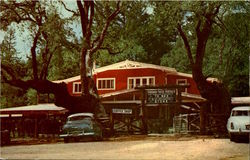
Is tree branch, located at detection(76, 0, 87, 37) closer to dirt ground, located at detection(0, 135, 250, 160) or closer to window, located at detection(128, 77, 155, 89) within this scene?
window, located at detection(128, 77, 155, 89)

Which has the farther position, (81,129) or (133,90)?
(133,90)

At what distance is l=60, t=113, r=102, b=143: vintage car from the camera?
57.3ft

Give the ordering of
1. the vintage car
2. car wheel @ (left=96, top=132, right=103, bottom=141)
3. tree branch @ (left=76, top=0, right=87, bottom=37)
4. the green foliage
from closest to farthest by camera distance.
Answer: the vintage car < car wheel @ (left=96, top=132, right=103, bottom=141) < tree branch @ (left=76, top=0, right=87, bottom=37) < the green foliage

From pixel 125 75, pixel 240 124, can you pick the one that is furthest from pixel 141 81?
pixel 240 124

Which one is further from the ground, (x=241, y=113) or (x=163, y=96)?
(x=163, y=96)

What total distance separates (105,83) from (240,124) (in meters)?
10.7

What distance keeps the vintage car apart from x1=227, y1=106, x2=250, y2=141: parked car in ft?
20.0

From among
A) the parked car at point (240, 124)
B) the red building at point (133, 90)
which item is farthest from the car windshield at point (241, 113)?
the red building at point (133, 90)

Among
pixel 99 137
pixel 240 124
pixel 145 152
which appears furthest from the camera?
pixel 99 137

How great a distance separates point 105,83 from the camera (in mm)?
24516

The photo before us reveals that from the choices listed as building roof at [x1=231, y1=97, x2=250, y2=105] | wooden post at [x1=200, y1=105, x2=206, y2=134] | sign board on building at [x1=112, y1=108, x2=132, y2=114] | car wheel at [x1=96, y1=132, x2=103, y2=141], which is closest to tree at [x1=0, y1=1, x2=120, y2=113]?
sign board on building at [x1=112, y1=108, x2=132, y2=114]

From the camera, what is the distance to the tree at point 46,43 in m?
19.9

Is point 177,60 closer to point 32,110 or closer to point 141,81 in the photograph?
point 141,81

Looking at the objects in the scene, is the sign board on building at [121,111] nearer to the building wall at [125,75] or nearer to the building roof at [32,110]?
the building roof at [32,110]
